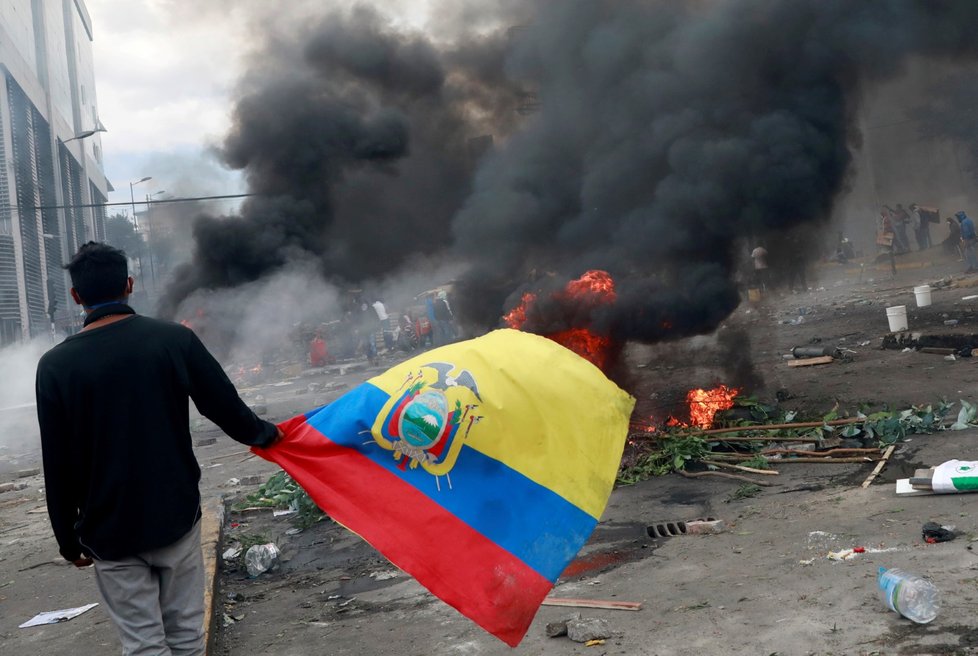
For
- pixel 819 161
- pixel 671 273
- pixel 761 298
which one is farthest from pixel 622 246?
pixel 761 298

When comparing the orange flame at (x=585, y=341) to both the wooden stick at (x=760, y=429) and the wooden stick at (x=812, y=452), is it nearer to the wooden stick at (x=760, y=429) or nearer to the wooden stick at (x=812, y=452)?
the wooden stick at (x=760, y=429)

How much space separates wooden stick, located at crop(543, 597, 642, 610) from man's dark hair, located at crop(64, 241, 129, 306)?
2.49 m

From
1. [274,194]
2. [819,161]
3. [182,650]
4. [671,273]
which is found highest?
[274,194]

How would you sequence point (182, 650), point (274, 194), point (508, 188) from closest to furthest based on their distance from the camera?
point (182, 650) → point (508, 188) → point (274, 194)

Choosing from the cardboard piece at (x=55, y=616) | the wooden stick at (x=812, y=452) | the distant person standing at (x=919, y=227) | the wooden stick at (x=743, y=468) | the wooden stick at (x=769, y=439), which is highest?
the distant person standing at (x=919, y=227)

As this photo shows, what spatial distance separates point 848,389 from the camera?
940cm

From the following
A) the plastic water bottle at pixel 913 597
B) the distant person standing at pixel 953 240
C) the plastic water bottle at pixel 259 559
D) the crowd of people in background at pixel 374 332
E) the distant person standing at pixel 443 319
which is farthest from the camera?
the distant person standing at pixel 443 319

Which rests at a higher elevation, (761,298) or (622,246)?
(622,246)

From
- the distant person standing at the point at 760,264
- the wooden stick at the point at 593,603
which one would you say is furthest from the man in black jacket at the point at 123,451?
the distant person standing at the point at 760,264

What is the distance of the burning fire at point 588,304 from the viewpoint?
9320mm

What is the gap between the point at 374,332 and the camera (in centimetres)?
2078

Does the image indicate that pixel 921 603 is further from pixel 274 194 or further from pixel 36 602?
pixel 274 194

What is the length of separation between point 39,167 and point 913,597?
1192 inches

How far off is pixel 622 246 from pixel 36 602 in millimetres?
7496
